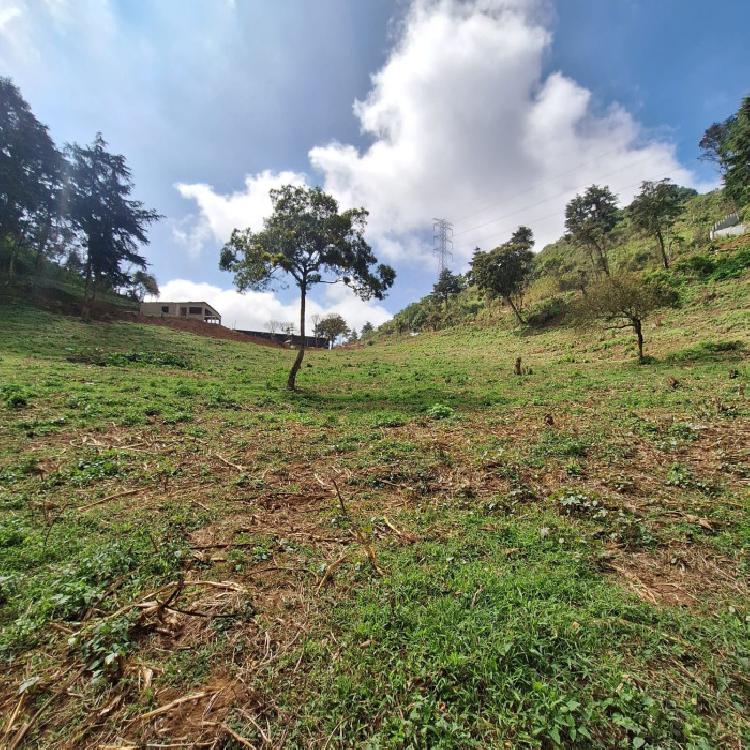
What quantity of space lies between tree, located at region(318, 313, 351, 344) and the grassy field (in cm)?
6722

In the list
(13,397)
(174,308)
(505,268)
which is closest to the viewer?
(13,397)

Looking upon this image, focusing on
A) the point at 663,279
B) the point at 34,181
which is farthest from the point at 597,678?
the point at 34,181

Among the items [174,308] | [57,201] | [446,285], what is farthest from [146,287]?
[446,285]

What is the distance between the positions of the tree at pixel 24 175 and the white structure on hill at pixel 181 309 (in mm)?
19578

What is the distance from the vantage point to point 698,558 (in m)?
3.95

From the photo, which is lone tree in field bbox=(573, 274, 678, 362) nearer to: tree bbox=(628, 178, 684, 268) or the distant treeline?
tree bbox=(628, 178, 684, 268)

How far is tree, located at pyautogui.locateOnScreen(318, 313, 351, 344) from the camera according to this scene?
7612cm

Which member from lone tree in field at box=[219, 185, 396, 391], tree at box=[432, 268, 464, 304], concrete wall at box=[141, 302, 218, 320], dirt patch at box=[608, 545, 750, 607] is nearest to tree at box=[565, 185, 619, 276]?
tree at box=[432, 268, 464, 304]

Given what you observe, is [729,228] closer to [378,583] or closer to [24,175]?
[378,583]

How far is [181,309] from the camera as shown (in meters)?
57.7

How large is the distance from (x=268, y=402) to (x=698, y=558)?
1235 centimetres

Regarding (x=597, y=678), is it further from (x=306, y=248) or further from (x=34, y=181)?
(x=34, y=181)

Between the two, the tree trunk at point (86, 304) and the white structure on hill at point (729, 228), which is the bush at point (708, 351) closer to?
the white structure on hill at point (729, 228)

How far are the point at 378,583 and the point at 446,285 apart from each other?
6665 centimetres
